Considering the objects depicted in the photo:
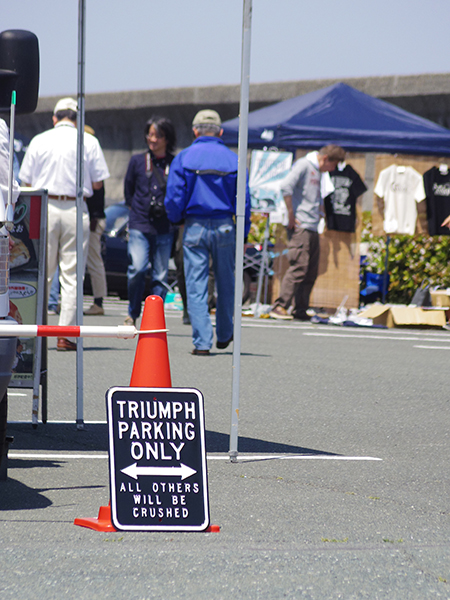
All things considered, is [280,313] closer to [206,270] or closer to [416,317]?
[416,317]

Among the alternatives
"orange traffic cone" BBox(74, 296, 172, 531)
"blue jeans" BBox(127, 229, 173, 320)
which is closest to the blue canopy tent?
"blue jeans" BBox(127, 229, 173, 320)

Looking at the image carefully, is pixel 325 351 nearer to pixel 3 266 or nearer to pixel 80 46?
pixel 80 46

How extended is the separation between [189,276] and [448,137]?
691cm

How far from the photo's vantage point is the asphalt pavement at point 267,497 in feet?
9.60

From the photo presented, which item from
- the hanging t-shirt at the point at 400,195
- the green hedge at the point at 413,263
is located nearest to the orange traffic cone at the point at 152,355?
the hanging t-shirt at the point at 400,195

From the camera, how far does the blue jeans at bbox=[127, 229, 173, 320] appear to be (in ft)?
32.8

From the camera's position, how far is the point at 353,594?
284 cm

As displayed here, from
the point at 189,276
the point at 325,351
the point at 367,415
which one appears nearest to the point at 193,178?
the point at 189,276

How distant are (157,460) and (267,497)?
72 cm

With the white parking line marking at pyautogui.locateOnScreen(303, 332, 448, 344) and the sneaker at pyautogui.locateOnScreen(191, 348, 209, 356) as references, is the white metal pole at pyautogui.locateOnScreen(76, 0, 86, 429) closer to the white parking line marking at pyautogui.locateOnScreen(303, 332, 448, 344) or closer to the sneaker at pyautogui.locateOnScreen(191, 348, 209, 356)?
the sneaker at pyautogui.locateOnScreen(191, 348, 209, 356)

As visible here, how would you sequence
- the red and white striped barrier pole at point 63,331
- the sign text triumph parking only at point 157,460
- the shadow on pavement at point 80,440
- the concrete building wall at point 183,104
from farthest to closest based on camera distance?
the concrete building wall at point 183,104
the shadow on pavement at point 80,440
the red and white striped barrier pole at point 63,331
the sign text triumph parking only at point 157,460

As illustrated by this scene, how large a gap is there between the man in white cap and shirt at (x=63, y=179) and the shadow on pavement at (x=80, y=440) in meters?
2.94

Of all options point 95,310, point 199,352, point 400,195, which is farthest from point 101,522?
point 400,195

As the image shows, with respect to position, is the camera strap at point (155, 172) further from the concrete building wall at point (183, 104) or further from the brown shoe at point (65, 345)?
the concrete building wall at point (183, 104)
